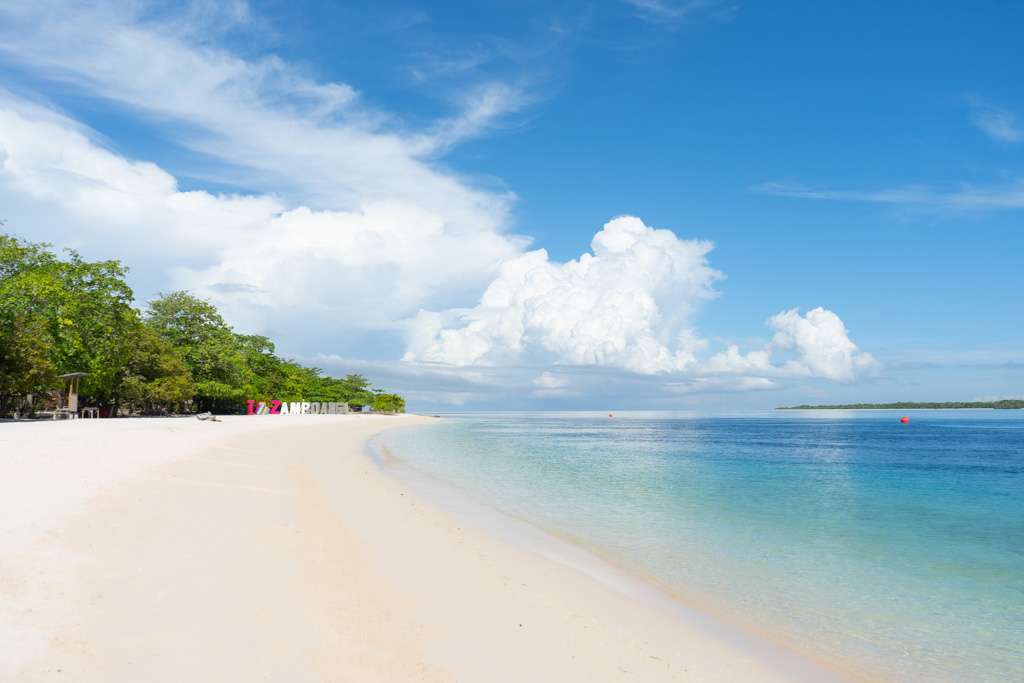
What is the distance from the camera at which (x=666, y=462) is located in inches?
1334

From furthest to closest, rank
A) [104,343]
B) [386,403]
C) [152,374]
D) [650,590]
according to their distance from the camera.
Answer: [386,403], [152,374], [104,343], [650,590]

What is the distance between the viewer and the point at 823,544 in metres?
13.7

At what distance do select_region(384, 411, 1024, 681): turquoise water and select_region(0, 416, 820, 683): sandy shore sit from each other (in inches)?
70.0

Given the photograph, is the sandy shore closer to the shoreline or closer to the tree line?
the shoreline

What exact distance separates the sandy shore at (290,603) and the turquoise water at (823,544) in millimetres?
1779

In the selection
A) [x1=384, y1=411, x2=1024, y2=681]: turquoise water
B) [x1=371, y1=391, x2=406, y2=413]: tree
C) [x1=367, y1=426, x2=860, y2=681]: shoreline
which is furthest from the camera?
[x1=371, y1=391, x2=406, y2=413]: tree

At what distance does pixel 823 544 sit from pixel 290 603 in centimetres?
1167

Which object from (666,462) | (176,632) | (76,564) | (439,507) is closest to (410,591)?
(176,632)

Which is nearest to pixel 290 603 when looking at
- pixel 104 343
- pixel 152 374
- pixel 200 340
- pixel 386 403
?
pixel 104 343

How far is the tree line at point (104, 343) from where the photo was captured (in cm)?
3453

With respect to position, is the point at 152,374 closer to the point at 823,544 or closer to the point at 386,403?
the point at 823,544

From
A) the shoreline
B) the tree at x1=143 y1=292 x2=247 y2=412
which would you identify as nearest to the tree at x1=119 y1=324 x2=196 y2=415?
the tree at x1=143 y1=292 x2=247 y2=412

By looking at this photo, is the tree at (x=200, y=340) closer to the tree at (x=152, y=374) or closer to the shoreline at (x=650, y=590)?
the tree at (x=152, y=374)

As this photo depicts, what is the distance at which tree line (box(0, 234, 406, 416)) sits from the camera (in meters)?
34.5
